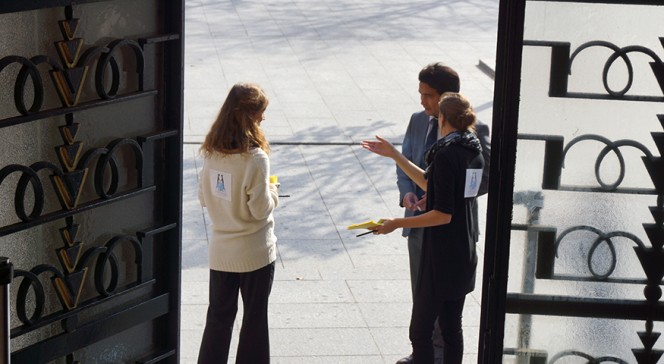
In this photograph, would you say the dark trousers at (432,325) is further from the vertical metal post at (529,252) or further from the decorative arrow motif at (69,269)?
the decorative arrow motif at (69,269)

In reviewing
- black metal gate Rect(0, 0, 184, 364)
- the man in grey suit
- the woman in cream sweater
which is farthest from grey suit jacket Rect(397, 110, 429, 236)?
black metal gate Rect(0, 0, 184, 364)

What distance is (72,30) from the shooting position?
348 centimetres

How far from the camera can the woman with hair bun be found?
5883 mm

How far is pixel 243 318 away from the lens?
6.45 meters

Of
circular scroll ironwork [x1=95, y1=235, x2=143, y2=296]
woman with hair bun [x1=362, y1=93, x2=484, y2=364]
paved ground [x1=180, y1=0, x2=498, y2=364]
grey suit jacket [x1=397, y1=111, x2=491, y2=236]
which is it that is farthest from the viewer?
paved ground [x1=180, y1=0, x2=498, y2=364]

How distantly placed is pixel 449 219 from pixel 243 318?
1.37m

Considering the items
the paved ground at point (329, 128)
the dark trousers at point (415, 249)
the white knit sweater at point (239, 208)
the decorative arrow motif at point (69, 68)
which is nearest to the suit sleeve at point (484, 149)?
the dark trousers at point (415, 249)

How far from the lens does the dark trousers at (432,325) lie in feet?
20.1

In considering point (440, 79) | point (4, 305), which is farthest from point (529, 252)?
point (440, 79)

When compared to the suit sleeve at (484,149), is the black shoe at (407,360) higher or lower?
lower

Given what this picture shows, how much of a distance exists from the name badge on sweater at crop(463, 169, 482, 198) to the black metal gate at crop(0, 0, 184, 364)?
2195 millimetres

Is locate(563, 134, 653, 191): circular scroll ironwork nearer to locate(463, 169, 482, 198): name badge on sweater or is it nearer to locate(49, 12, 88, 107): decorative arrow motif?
locate(49, 12, 88, 107): decorative arrow motif

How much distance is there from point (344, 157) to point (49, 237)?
8.39 m

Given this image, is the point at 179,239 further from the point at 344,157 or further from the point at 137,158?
the point at 344,157
